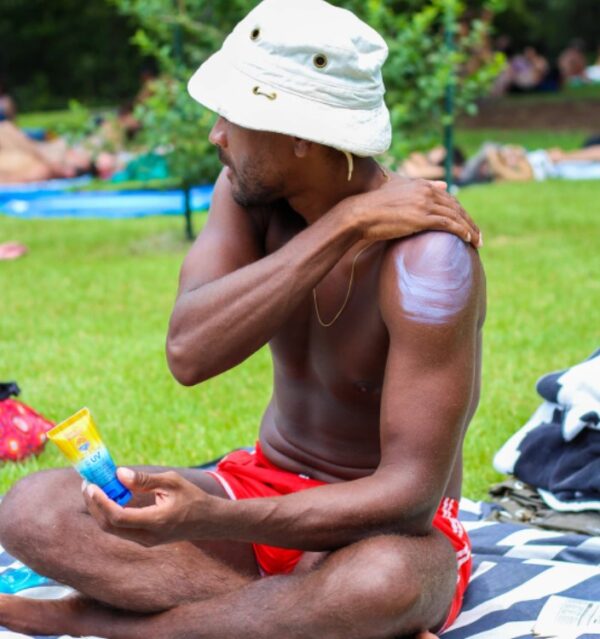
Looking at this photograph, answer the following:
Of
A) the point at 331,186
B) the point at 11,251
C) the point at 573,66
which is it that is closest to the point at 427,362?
the point at 331,186

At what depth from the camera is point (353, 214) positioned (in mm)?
2988

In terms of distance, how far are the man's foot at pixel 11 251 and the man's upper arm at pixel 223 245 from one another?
7.09 metres

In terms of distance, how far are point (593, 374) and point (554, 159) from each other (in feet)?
38.7

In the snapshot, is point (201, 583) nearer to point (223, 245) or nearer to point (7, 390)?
point (223, 245)

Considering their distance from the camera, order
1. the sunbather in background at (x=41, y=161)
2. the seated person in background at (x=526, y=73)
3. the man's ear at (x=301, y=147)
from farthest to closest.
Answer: the seated person in background at (x=526, y=73), the sunbather in background at (x=41, y=161), the man's ear at (x=301, y=147)

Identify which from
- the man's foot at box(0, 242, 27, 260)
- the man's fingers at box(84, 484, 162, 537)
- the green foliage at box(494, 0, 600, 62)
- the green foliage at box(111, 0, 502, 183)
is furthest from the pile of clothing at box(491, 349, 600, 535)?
the green foliage at box(494, 0, 600, 62)

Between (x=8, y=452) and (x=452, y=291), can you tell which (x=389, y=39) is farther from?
(x=452, y=291)

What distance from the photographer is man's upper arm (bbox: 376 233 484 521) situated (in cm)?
284

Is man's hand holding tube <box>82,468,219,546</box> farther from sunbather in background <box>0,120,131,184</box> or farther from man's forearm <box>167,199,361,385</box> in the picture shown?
sunbather in background <box>0,120,131,184</box>

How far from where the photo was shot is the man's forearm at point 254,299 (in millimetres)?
2967

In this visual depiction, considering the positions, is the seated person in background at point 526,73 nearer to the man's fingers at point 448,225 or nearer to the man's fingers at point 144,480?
the man's fingers at point 448,225

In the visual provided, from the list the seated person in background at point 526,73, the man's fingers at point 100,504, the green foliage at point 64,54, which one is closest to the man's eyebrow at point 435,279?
the man's fingers at point 100,504

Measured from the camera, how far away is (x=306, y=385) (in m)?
3.29

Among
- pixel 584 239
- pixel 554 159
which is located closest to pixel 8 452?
pixel 584 239
